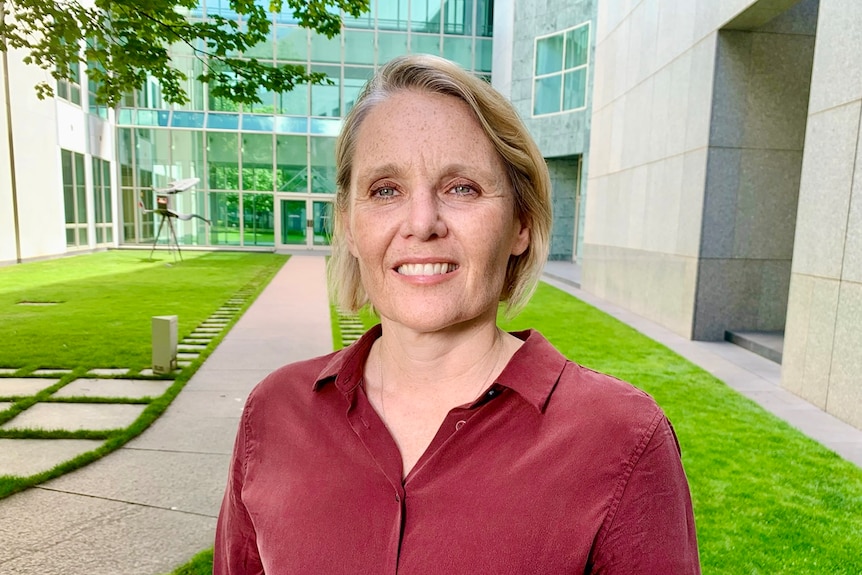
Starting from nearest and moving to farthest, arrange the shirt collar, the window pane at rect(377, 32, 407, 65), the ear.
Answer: the shirt collar
the ear
the window pane at rect(377, 32, 407, 65)

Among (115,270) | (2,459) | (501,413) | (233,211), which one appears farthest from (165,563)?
(233,211)

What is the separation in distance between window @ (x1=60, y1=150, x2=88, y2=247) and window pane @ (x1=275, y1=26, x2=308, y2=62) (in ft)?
33.6

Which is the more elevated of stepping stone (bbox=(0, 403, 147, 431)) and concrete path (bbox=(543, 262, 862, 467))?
stepping stone (bbox=(0, 403, 147, 431))

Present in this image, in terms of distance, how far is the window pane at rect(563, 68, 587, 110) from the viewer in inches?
847

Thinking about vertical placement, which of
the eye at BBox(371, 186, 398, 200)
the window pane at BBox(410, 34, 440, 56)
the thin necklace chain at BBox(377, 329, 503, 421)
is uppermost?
the window pane at BBox(410, 34, 440, 56)

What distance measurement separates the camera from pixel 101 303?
11.3 m

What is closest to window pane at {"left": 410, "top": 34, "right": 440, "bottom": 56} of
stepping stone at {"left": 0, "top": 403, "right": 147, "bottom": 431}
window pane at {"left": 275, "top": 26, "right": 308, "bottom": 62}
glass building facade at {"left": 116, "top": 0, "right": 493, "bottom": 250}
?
glass building facade at {"left": 116, "top": 0, "right": 493, "bottom": 250}

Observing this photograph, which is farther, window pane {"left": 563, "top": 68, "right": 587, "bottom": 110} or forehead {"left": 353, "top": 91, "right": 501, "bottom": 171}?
window pane {"left": 563, "top": 68, "right": 587, "bottom": 110}

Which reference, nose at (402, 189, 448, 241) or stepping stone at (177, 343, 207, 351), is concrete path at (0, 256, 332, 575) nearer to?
stepping stone at (177, 343, 207, 351)

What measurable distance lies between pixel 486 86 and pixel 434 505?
950 millimetres

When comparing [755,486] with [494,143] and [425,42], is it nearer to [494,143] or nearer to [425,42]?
[494,143]

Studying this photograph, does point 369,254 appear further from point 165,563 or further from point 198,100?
point 198,100

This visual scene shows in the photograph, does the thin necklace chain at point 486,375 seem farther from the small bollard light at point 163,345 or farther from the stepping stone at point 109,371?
the stepping stone at point 109,371

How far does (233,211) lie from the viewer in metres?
28.6
